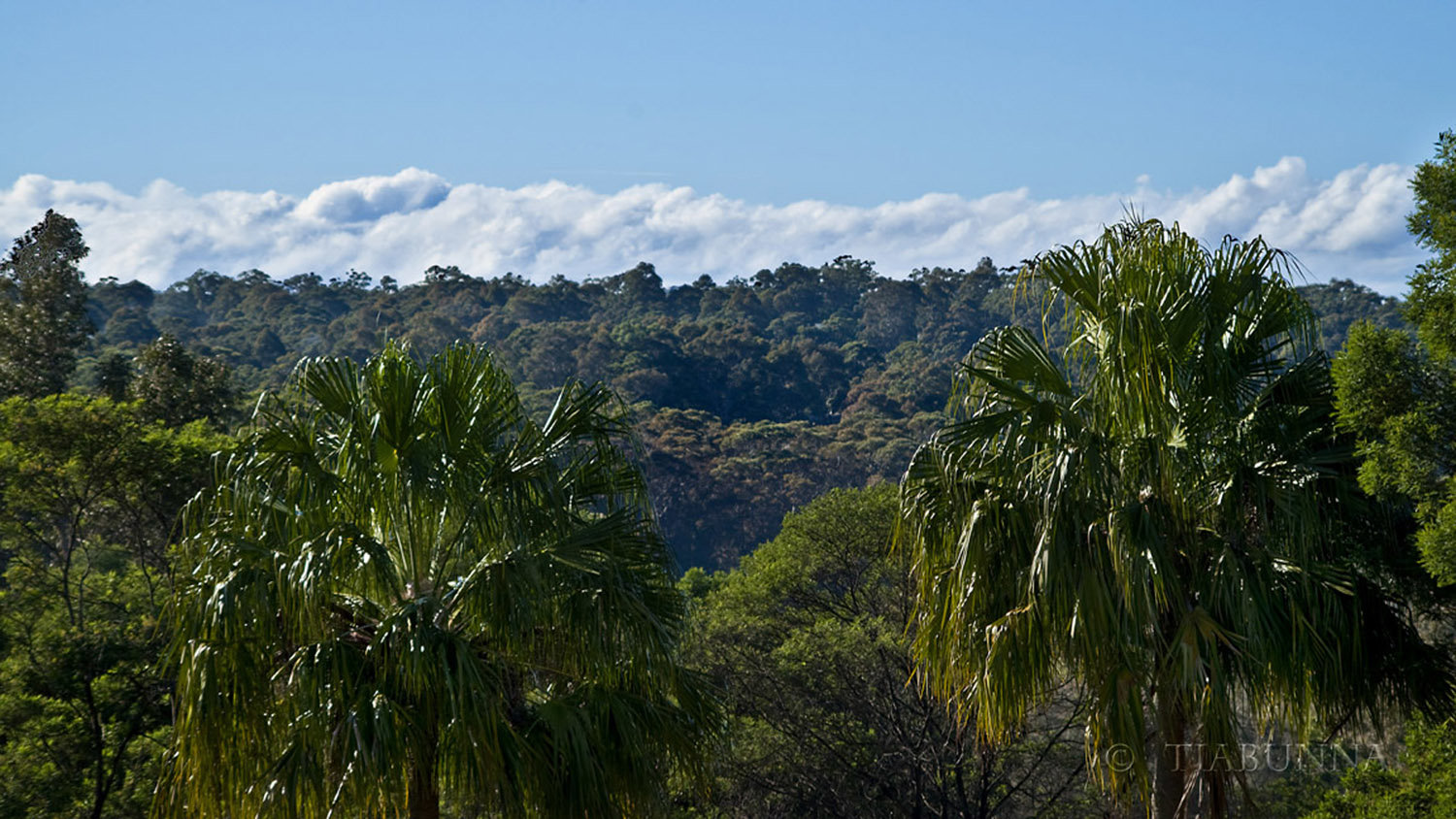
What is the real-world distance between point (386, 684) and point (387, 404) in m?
1.57

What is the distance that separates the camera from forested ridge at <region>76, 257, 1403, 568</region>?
161ft

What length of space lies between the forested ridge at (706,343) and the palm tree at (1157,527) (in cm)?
1991

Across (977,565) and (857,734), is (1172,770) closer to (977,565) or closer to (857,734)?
(977,565)

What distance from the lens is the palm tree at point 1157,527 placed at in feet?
22.1

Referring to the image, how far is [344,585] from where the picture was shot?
23.4 ft

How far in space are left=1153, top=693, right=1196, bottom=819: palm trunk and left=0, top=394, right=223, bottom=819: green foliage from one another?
7.08m

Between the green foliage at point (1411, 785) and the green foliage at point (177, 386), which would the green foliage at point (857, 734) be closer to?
the green foliage at point (1411, 785)

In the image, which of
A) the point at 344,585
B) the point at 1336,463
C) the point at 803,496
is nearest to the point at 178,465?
the point at 344,585

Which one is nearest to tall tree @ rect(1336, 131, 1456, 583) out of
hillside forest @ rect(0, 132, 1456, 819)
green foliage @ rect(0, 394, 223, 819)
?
hillside forest @ rect(0, 132, 1456, 819)

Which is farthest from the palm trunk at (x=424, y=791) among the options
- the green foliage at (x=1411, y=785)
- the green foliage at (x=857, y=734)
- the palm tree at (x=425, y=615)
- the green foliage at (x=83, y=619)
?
the green foliage at (x=857, y=734)

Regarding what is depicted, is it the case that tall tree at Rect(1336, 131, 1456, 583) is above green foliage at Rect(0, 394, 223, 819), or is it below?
above

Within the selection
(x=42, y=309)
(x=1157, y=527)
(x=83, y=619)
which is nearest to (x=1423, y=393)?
(x=1157, y=527)

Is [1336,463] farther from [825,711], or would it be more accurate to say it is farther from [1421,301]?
[825,711]

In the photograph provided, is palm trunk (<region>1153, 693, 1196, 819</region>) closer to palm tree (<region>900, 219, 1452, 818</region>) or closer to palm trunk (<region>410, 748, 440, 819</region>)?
palm tree (<region>900, 219, 1452, 818</region>)
